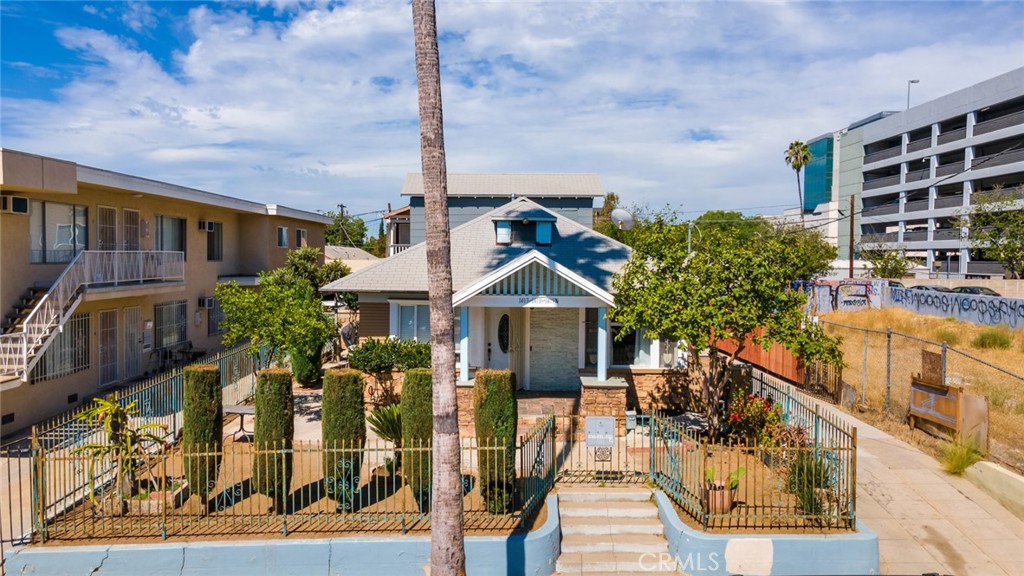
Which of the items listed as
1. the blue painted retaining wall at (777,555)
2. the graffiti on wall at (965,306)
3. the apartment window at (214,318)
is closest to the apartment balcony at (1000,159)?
the graffiti on wall at (965,306)

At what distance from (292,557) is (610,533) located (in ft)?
14.7

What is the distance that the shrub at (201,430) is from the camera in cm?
963

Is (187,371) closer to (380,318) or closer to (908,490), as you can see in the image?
(380,318)

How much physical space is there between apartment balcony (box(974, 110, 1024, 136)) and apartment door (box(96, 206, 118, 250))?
55.8 metres

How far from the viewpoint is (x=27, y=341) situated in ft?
47.3

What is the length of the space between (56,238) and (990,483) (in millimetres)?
21370

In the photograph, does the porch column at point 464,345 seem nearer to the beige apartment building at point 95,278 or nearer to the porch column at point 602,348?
the porch column at point 602,348

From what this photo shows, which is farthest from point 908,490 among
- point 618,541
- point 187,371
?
point 187,371

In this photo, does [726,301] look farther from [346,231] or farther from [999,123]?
[346,231]

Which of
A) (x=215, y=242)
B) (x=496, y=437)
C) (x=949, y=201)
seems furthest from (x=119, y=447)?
(x=949, y=201)

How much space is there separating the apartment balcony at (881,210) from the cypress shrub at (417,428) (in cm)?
6255

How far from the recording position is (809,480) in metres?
9.89

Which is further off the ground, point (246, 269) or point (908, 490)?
point (246, 269)

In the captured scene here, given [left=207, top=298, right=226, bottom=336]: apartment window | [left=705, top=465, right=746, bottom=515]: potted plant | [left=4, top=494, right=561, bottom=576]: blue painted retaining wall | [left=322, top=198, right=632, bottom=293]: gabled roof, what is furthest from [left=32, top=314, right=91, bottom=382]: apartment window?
[left=705, top=465, right=746, bottom=515]: potted plant
